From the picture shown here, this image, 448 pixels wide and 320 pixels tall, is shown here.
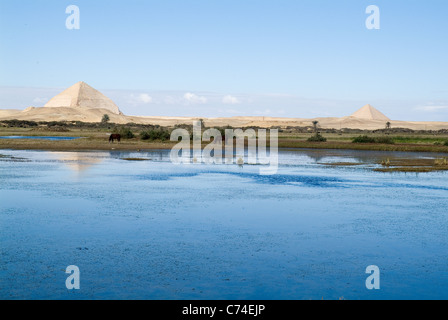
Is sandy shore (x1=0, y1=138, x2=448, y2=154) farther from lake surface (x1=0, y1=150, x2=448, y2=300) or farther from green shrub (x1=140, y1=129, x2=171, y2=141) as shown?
lake surface (x1=0, y1=150, x2=448, y2=300)

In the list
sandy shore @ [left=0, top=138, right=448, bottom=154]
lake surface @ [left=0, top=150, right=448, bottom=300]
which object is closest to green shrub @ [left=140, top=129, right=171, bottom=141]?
sandy shore @ [left=0, top=138, right=448, bottom=154]

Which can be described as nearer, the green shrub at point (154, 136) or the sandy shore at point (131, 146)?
the sandy shore at point (131, 146)

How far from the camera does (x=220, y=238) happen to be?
1353 centimetres

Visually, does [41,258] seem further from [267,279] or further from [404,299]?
[404,299]

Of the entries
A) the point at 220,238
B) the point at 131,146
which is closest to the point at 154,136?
the point at 131,146

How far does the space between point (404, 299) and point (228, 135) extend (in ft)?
195

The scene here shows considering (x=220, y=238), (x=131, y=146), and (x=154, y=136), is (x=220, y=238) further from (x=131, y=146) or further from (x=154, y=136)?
(x=154, y=136)

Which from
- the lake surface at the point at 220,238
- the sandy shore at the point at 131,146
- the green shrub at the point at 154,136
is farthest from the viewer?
the green shrub at the point at 154,136

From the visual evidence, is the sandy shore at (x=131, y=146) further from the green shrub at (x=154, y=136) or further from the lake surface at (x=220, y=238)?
the lake surface at (x=220, y=238)

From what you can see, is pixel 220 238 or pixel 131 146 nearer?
pixel 220 238

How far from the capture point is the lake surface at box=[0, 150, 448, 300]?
989 centimetres

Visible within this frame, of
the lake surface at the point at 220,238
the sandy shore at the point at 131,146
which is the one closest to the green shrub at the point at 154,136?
the sandy shore at the point at 131,146

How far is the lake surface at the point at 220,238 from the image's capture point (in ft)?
32.4

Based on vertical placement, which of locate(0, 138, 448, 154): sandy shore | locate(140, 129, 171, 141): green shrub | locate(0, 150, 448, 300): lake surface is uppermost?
locate(140, 129, 171, 141): green shrub
